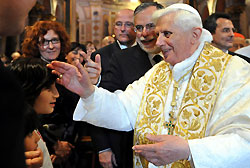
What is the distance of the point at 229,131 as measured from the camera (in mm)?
2129

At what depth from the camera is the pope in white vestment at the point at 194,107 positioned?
208cm

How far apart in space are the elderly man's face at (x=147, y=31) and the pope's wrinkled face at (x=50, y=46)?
1152 millimetres

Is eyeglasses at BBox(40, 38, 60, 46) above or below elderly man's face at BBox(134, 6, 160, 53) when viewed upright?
below

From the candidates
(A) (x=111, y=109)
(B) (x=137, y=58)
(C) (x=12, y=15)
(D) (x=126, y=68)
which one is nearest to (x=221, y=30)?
(B) (x=137, y=58)

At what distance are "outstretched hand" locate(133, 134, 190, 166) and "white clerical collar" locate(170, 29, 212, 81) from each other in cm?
62

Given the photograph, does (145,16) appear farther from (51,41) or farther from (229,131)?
(229,131)

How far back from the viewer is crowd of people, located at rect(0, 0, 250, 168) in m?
2.07

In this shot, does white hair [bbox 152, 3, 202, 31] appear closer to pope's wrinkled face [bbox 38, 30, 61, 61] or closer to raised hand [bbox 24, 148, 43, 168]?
raised hand [bbox 24, 148, 43, 168]

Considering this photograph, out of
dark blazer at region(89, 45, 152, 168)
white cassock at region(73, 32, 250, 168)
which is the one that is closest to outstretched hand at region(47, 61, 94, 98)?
Answer: white cassock at region(73, 32, 250, 168)

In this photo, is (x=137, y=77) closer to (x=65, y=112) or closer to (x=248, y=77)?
(x=65, y=112)

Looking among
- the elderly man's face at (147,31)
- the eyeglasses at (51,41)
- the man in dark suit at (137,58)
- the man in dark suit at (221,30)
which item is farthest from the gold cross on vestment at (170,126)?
the man in dark suit at (221,30)

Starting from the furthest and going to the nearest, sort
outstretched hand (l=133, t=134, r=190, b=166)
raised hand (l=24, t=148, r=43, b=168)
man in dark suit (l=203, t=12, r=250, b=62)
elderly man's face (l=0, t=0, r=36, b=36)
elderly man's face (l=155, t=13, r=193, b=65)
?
man in dark suit (l=203, t=12, r=250, b=62) → elderly man's face (l=155, t=13, r=193, b=65) → outstretched hand (l=133, t=134, r=190, b=166) → raised hand (l=24, t=148, r=43, b=168) → elderly man's face (l=0, t=0, r=36, b=36)

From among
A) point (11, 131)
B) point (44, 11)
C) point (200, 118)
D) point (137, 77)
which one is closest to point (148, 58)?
point (137, 77)

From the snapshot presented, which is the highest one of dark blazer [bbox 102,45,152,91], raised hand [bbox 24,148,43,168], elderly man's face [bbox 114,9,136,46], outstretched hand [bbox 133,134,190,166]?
elderly man's face [bbox 114,9,136,46]
